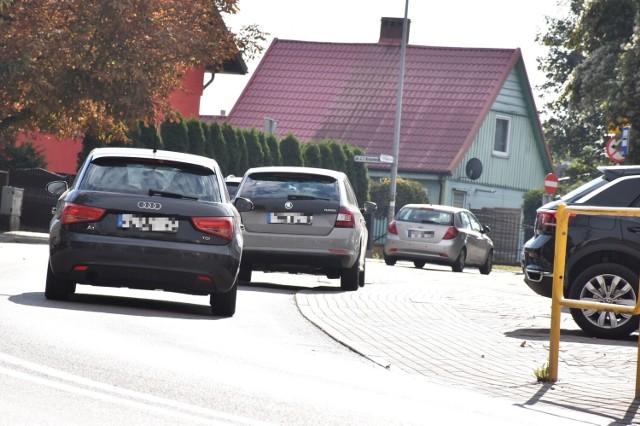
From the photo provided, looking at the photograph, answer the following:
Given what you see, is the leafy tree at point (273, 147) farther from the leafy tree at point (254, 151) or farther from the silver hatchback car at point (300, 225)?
the silver hatchback car at point (300, 225)

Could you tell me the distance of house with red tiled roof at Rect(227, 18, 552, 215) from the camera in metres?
55.2

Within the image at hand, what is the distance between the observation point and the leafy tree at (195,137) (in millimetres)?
42188

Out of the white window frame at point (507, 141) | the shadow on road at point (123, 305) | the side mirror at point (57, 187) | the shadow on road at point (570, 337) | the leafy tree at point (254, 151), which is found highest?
the white window frame at point (507, 141)

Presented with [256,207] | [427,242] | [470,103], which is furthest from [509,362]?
[470,103]

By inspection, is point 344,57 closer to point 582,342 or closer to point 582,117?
point 582,117

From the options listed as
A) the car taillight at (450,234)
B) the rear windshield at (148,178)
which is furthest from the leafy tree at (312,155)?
the rear windshield at (148,178)

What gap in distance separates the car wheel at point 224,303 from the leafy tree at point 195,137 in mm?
26682

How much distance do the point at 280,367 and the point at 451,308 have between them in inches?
312

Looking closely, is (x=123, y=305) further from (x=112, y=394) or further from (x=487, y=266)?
(x=487, y=266)

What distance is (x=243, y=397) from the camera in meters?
9.57

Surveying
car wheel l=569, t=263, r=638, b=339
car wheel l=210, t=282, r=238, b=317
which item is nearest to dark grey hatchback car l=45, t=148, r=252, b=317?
car wheel l=210, t=282, r=238, b=317

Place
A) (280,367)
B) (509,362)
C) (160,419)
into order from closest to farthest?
(160,419) < (280,367) < (509,362)

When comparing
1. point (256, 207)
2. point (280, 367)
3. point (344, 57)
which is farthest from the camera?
point (344, 57)

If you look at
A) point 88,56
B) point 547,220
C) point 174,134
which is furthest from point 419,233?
point 547,220
